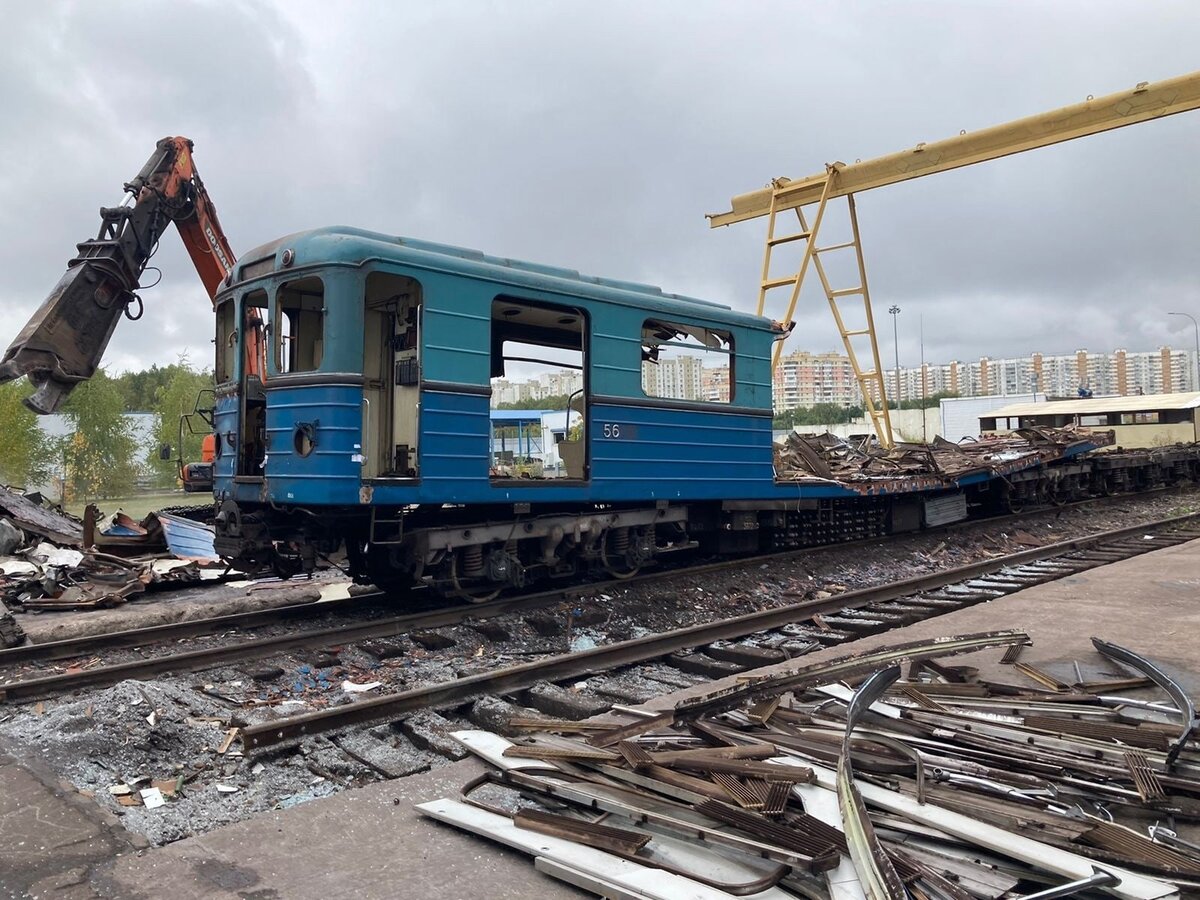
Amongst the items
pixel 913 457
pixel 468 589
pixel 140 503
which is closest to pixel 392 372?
pixel 468 589

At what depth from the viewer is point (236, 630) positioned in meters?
7.61

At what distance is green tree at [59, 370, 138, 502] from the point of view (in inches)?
1270

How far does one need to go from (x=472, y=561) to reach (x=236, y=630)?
213 centimetres

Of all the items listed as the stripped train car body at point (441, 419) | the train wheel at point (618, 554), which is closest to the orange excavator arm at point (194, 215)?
the stripped train car body at point (441, 419)

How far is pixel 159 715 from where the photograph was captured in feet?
16.3

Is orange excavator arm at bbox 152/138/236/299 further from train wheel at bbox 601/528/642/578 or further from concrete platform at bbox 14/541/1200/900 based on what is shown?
concrete platform at bbox 14/541/1200/900

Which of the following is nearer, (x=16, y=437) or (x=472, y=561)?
(x=472, y=561)

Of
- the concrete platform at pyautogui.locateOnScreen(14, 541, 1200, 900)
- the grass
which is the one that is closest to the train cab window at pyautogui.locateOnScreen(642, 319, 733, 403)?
the concrete platform at pyautogui.locateOnScreen(14, 541, 1200, 900)

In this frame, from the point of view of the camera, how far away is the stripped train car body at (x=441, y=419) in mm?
7191

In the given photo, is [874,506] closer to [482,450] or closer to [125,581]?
[482,450]

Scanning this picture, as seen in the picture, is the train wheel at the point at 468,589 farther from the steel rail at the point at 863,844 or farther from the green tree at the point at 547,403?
the steel rail at the point at 863,844

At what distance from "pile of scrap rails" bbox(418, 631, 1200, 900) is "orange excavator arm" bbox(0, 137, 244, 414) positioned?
9.70m

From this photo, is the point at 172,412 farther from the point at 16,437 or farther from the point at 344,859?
the point at 344,859

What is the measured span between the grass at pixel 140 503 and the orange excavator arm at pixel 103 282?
1565 centimetres
